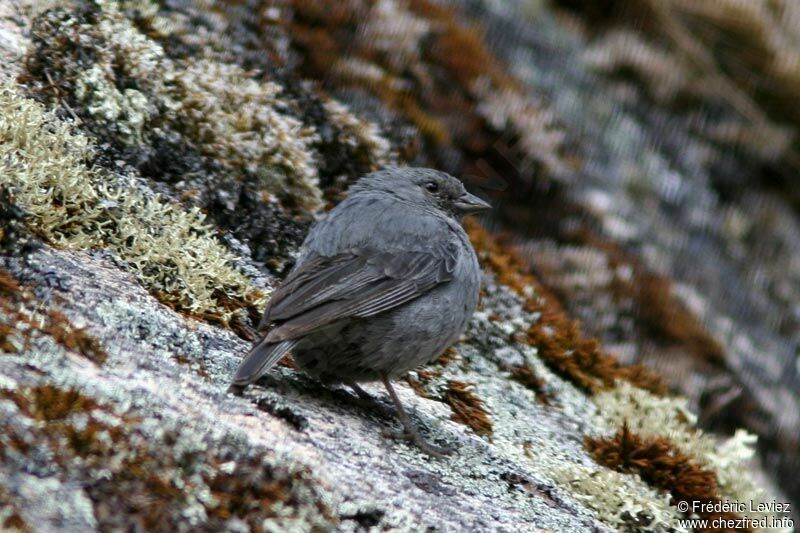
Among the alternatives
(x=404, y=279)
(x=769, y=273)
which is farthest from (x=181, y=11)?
(x=769, y=273)

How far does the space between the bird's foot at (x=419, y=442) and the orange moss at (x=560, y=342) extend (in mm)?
1986

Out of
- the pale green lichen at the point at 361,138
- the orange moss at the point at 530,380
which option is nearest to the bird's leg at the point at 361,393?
Result: the orange moss at the point at 530,380

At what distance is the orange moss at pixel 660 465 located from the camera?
545cm

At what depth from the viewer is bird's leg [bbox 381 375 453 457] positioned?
15.2 ft

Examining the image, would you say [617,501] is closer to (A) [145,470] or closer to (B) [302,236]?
(B) [302,236]

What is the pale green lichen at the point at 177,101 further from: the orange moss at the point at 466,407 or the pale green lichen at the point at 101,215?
the orange moss at the point at 466,407

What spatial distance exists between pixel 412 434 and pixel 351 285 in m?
0.86

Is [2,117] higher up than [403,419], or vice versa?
[2,117]

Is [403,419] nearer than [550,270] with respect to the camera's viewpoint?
Yes

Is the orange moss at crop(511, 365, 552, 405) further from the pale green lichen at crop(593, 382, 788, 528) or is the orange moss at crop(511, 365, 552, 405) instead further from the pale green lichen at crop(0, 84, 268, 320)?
the pale green lichen at crop(0, 84, 268, 320)

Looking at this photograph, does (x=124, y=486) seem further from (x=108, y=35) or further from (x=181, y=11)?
(x=181, y=11)

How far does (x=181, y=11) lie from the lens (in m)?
7.05

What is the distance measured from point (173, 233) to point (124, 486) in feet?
7.92

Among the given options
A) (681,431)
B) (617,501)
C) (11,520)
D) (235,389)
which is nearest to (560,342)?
(681,431)
